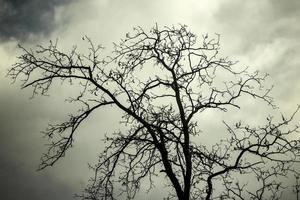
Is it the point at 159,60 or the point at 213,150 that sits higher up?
the point at 159,60

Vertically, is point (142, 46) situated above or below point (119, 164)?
above

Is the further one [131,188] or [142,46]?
[142,46]

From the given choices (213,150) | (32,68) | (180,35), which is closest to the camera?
(32,68)

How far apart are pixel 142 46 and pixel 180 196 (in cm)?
399

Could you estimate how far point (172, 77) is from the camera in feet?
37.8

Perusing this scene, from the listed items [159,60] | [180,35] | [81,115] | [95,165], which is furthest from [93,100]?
[180,35]

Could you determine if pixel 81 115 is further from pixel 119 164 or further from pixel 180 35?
pixel 180 35

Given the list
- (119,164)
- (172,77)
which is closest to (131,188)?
(119,164)

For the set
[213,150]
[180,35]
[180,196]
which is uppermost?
[180,35]

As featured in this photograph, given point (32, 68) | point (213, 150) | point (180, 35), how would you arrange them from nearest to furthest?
point (32, 68), point (213, 150), point (180, 35)

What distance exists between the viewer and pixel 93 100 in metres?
10.4

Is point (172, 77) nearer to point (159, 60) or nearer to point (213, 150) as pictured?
point (159, 60)

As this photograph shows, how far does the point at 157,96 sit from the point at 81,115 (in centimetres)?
221

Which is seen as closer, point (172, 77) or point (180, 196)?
point (180, 196)
